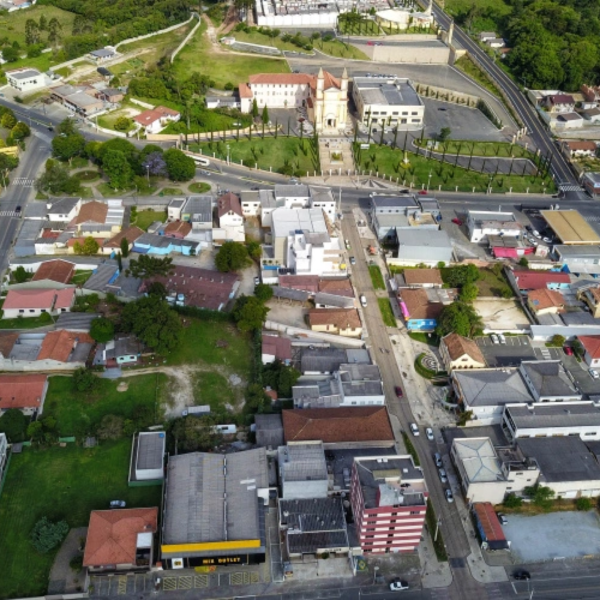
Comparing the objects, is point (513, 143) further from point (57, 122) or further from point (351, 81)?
point (57, 122)

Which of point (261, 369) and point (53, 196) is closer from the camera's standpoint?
point (261, 369)

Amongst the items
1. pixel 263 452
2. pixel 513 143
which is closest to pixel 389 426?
pixel 263 452

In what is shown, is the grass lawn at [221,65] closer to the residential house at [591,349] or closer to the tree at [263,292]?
the tree at [263,292]

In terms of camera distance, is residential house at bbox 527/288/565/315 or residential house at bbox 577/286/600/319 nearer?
residential house at bbox 577/286/600/319

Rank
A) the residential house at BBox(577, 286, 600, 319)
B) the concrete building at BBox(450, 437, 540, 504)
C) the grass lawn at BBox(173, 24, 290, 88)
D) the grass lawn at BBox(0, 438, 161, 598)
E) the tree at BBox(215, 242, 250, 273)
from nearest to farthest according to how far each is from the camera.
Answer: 1. the grass lawn at BBox(0, 438, 161, 598)
2. the concrete building at BBox(450, 437, 540, 504)
3. the residential house at BBox(577, 286, 600, 319)
4. the tree at BBox(215, 242, 250, 273)
5. the grass lawn at BBox(173, 24, 290, 88)

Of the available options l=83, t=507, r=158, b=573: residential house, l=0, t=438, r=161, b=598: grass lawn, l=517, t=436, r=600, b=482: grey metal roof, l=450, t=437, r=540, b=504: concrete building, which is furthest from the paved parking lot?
l=0, t=438, r=161, b=598: grass lawn

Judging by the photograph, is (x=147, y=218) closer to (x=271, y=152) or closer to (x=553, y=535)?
(x=271, y=152)

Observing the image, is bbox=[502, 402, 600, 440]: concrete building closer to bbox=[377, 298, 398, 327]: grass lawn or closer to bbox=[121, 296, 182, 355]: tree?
bbox=[377, 298, 398, 327]: grass lawn

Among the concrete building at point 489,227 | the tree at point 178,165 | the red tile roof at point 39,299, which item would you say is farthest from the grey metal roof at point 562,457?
the tree at point 178,165
